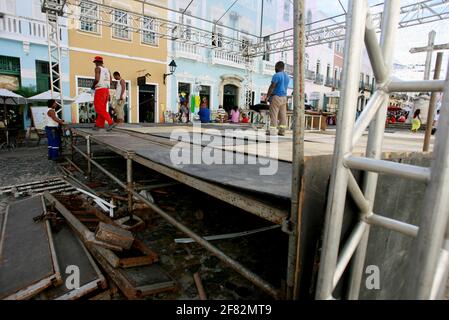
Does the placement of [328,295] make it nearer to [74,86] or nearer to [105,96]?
[105,96]

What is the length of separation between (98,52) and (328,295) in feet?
54.2

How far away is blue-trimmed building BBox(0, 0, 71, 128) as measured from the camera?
40.5 ft

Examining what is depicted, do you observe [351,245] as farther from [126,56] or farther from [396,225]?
[126,56]

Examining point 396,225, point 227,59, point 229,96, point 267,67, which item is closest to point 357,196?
point 396,225

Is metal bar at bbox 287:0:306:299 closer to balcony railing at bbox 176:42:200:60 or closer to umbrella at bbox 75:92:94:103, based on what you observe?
umbrella at bbox 75:92:94:103

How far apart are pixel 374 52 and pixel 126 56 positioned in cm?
1683

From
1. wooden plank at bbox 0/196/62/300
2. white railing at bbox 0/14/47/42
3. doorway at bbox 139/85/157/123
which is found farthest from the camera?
doorway at bbox 139/85/157/123

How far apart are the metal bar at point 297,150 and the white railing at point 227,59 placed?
18.9m

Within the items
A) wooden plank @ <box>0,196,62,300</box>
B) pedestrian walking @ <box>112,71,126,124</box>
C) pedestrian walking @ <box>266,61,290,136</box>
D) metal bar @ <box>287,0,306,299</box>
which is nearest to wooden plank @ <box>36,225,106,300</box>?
wooden plank @ <box>0,196,62,300</box>

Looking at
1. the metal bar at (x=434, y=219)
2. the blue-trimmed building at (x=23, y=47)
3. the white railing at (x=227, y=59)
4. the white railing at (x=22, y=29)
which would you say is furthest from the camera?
the white railing at (x=227, y=59)

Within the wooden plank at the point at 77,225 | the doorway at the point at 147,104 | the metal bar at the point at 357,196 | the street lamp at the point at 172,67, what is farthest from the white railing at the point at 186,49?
the metal bar at the point at 357,196

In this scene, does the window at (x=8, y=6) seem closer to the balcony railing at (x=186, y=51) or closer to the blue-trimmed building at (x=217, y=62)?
the blue-trimmed building at (x=217, y=62)

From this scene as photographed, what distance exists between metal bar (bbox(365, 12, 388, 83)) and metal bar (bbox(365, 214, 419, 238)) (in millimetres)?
639

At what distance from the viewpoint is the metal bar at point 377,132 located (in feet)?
4.40
